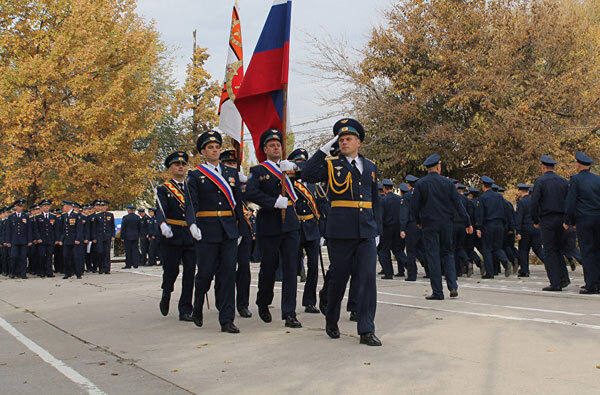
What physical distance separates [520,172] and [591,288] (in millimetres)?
14302

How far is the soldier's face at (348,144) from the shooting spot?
6.89 metres

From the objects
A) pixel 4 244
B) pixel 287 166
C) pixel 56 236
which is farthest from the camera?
pixel 4 244

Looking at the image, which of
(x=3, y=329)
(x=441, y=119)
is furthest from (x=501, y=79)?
(x=3, y=329)

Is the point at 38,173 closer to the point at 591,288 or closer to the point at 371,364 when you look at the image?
the point at 591,288

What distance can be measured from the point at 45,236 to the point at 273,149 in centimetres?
1471

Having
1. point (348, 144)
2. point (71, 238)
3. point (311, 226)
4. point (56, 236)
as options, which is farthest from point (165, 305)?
point (56, 236)

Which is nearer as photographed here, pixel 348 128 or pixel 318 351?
pixel 318 351

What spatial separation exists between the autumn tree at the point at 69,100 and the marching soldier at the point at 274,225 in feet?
57.2

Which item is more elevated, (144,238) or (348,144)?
(348,144)

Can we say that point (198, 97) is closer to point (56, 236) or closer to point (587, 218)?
point (56, 236)

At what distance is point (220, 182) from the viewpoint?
26.6 feet

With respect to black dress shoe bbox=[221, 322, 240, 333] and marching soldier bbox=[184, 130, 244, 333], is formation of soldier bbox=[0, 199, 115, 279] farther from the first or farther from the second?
black dress shoe bbox=[221, 322, 240, 333]

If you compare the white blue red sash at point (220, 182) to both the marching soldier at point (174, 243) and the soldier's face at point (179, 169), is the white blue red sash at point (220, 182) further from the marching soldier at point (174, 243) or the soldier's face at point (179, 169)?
the soldier's face at point (179, 169)

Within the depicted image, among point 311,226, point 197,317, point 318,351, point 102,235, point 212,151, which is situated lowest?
point 318,351
